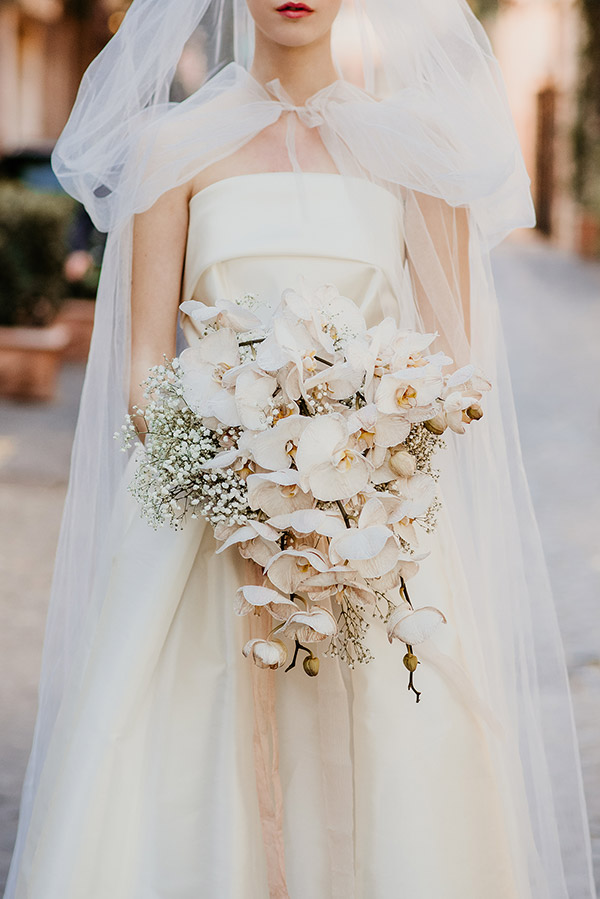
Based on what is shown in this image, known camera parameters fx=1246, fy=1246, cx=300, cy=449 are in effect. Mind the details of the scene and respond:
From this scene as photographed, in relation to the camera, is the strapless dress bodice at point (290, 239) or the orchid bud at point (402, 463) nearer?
the orchid bud at point (402, 463)

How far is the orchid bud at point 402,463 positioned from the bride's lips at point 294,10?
895mm

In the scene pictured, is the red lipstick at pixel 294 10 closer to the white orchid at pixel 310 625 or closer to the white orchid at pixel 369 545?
the white orchid at pixel 369 545

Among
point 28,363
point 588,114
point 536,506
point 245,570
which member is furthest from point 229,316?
point 588,114

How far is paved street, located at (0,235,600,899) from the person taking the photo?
3972mm

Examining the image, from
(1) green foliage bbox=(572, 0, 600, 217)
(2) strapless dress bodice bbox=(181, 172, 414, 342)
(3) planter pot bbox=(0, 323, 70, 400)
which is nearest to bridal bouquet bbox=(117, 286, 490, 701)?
(2) strapless dress bodice bbox=(181, 172, 414, 342)

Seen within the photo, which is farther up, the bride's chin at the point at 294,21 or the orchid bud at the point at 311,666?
the bride's chin at the point at 294,21

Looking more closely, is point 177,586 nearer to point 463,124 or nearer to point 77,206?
point 463,124

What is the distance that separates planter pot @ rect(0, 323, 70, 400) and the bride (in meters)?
6.20

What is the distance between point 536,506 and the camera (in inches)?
258

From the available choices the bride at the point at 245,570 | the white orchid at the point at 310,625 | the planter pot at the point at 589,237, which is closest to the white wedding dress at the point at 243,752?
the bride at the point at 245,570

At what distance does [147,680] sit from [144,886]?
1.12ft

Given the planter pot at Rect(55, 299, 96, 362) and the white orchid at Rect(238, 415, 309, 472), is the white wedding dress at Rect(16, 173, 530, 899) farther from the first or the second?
the planter pot at Rect(55, 299, 96, 362)

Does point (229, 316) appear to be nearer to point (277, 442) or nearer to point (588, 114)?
point (277, 442)

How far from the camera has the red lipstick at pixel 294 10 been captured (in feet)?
7.43
